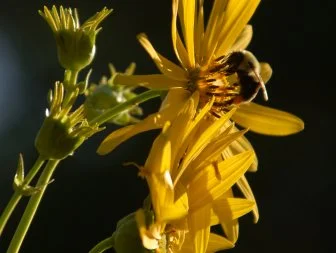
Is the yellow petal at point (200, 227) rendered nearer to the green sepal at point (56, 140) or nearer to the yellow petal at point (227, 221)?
the yellow petal at point (227, 221)

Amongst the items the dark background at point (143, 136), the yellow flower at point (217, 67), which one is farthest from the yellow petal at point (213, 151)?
the dark background at point (143, 136)

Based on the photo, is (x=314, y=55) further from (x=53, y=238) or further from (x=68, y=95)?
(x=68, y=95)

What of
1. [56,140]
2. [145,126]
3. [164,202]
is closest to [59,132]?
[56,140]

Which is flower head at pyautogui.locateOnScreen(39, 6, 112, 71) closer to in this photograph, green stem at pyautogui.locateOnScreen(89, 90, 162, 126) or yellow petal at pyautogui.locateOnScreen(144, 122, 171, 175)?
green stem at pyautogui.locateOnScreen(89, 90, 162, 126)

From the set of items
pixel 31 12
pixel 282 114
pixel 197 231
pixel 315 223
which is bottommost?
pixel 315 223

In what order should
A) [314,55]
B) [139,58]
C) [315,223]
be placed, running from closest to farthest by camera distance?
[139,58] → [315,223] → [314,55]

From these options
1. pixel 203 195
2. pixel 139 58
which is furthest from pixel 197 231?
pixel 139 58
